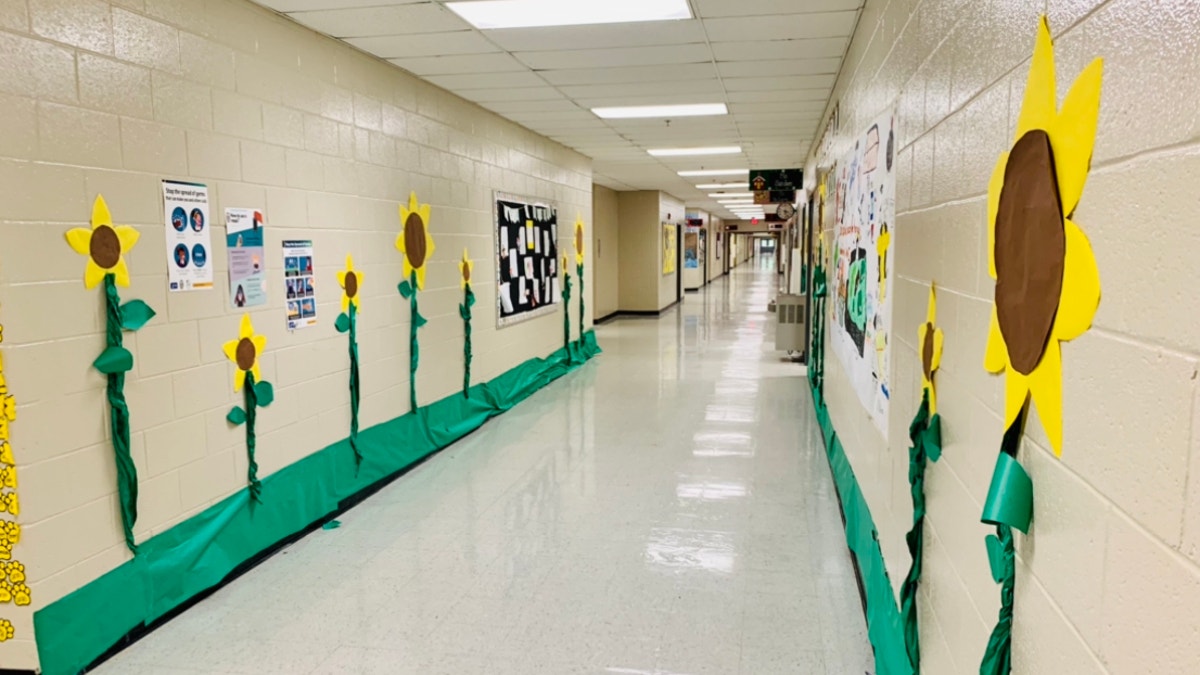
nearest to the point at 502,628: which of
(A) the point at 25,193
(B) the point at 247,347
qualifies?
(B) the point at 247,347

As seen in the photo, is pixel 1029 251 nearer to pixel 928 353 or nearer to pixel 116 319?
pixel 928 353

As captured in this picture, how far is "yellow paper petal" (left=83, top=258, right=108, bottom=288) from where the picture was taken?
9.49 ft

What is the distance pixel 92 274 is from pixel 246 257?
90 centimetres

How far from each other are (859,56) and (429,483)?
3795 millimetres

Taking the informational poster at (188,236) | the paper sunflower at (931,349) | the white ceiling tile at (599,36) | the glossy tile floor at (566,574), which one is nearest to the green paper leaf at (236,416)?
the informational poster at (188,236)

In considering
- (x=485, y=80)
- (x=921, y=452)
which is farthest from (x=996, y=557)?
(x=485, y=80)

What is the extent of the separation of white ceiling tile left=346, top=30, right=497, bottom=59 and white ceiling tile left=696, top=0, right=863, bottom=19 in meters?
1.35

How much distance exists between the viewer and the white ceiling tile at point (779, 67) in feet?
16.6

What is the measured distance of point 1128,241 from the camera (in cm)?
101

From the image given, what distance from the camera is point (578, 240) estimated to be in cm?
991

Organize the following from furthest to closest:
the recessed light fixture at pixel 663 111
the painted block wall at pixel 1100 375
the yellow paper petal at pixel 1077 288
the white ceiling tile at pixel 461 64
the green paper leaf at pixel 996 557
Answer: the recessed light fixture at pixel 663 111 → the white ceiling tile at pixel 461 64 → the green paper leaf at pixel 996 557 → the yellow paper petal at pixel 1077 288 → the painted block wall at pixel 1100 375

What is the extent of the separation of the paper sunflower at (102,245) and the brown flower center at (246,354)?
2.53 ft

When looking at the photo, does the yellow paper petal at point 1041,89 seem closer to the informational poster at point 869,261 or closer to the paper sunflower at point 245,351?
the informational poster at point 869,261

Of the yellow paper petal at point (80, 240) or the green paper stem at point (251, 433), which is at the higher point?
Answer: the yellow paper petal at point (80, 240)
